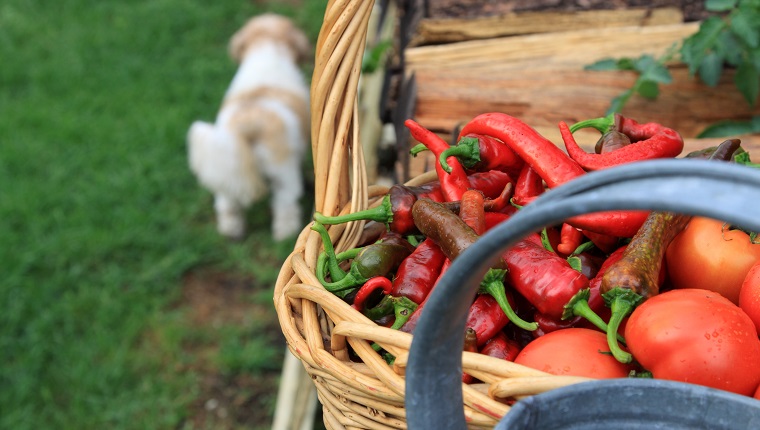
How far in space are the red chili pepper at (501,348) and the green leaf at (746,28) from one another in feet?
4.09

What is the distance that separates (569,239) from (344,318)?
1.56 feet

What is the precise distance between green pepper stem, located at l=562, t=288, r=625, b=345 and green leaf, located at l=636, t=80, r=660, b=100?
1.20 metres

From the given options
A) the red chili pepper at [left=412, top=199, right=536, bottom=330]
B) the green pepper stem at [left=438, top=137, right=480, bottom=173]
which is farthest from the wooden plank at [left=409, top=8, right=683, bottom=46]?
the red chili pepper at [left=412, top=199, right=536, bottom=330]

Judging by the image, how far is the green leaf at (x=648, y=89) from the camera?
2124 mm

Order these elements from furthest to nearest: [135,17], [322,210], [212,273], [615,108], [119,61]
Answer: [135,17]
[119,61]
[212,273]
[615,108]
[322,210]

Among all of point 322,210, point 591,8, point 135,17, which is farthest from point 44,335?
point 135,17

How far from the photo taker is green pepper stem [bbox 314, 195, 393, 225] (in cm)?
129

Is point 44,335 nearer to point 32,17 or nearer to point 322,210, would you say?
point 322,210

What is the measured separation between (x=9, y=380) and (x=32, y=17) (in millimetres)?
3378

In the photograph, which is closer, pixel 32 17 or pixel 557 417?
pixel 557 417

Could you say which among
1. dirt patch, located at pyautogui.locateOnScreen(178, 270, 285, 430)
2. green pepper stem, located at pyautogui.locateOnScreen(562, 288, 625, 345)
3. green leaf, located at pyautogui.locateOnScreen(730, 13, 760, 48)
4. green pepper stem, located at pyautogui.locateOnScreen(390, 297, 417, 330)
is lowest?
dirt patch, located at pyautogui.locateOnScreen(178, 270, 285, 430)

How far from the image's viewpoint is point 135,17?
506cm

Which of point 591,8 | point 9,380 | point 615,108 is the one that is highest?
point 591,8

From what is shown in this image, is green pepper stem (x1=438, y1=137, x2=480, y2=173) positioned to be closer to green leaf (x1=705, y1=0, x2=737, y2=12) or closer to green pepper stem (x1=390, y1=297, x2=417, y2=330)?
green pepper stem (x1=390, y1=297, x2=417, y2=330)
